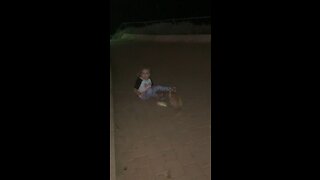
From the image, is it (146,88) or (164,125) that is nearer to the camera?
(164,125)

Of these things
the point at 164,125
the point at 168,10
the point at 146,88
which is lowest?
the point at 164,125

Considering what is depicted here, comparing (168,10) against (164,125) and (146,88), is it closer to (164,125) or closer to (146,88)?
(146,88)

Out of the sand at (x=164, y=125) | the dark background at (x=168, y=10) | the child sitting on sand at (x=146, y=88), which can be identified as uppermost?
the dark background at (x=168, y=10)

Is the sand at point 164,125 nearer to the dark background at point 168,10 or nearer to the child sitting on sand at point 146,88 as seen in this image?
the child sitting on sand at point 146,88

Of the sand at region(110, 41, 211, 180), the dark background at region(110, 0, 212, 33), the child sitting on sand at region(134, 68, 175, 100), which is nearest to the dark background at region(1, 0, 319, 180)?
the sand at region(110, 41, 211, 180)
